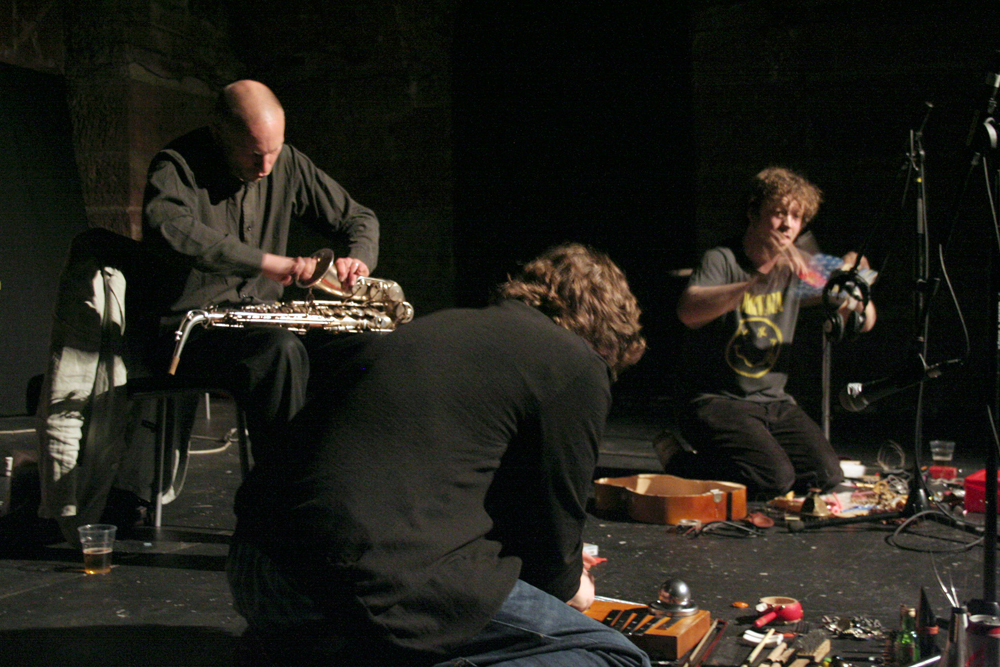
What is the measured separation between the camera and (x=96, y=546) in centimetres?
302

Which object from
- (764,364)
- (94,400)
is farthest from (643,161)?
(94,400)

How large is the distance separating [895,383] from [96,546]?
248cm

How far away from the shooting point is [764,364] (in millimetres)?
4273

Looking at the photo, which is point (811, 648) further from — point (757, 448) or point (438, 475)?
point (757, 448)

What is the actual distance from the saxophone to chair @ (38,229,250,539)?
0.63ft

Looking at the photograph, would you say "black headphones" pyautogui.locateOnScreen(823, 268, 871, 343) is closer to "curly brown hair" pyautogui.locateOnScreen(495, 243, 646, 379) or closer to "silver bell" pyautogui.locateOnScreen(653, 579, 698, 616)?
"silver bell" pyautogui.locateOnScreen(653, 579, 698, 616)

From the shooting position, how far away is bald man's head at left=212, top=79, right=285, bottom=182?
3.22 metres

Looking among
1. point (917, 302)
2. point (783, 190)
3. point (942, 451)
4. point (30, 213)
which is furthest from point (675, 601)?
point (30, 213)

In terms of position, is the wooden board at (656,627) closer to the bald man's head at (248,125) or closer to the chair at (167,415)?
the chair at (167,415)

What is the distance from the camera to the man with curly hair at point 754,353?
13.3 ft

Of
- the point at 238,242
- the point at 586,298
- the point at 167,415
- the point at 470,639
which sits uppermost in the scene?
the point at 238,242

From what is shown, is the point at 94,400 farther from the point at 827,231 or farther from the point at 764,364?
the point at 827,231

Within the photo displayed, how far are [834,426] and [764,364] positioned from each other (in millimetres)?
2007

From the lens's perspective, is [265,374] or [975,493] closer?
[265,374]
